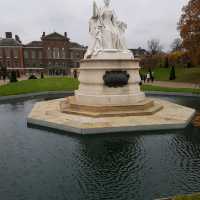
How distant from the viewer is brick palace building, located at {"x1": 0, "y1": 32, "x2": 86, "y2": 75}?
8294 centimetres

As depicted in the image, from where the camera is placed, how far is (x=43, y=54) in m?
88.7

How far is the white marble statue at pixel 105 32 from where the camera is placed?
13820 mm

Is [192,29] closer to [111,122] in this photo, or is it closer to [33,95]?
[33,95]

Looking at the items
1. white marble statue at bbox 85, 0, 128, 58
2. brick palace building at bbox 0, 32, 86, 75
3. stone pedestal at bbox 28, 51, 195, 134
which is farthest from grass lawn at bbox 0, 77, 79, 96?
brick palace building at bbox 0, 32, 86, 75

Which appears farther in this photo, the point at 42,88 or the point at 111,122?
the point at 42,88

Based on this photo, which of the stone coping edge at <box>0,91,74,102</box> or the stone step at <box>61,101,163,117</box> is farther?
the stone coping edge at <box>0,91,74,102</box>

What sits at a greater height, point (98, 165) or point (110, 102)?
point (110, 102)

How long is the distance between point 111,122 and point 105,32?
17.1 feet

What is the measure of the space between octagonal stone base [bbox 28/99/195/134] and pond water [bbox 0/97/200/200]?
385 mm

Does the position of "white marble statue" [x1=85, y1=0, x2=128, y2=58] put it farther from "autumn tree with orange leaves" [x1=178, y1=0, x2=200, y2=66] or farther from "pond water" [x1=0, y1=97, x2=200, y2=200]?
"autumn tree with orange leaves" [x1=178, y1=0, x2=200, y2=66]

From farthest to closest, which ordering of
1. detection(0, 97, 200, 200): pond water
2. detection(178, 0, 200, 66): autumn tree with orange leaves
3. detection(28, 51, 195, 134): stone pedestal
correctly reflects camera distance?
detection(178, 0, 200, 66): autumn tree with orange leaves
detection(28, 51, 195, 134): stone pedestal
detection(0, 97, 200, 200): pond water

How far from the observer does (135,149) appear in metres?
8.49

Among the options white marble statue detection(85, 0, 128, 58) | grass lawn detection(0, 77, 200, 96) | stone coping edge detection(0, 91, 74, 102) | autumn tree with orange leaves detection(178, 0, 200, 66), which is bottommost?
stone coping edge detection(0, 91, 74, 102)

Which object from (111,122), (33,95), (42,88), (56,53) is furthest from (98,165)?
(56,53)
